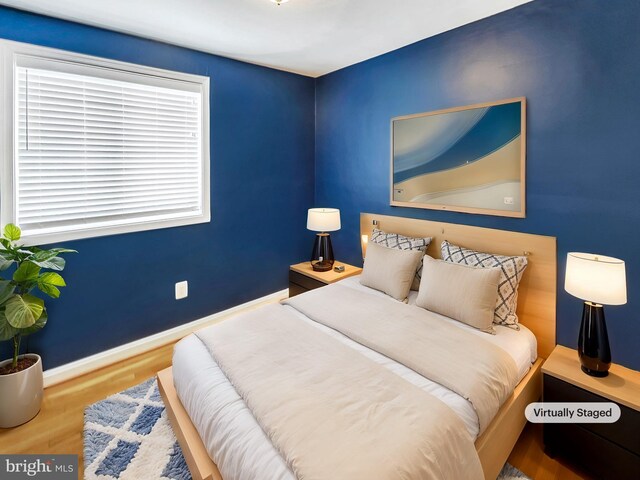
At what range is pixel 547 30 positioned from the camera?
6.83ft

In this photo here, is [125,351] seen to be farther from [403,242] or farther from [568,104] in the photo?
[568,104]

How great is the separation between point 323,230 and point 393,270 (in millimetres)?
959

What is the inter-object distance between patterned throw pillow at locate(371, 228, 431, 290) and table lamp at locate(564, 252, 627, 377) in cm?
102

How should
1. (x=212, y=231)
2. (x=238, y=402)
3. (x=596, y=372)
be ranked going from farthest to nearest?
1. (x=212, y=231)
2. (x=596, y=372)
3. (x=238, y=402)

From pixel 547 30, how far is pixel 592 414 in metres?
2.18

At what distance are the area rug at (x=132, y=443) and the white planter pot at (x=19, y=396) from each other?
309 millimetres

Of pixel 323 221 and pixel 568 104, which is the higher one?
pixel 568 104

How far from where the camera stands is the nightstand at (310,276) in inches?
126

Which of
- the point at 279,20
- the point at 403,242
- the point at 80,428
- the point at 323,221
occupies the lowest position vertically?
the point at 80,428

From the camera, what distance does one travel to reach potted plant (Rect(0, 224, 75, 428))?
1.88m

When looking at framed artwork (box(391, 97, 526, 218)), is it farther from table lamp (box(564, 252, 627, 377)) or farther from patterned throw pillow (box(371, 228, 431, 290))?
table lamp (box(564, 252, 627, 377))

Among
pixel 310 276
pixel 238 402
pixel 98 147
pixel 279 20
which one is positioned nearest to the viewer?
pixel 238 402

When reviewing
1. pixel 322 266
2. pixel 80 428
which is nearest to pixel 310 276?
pixel 322 266

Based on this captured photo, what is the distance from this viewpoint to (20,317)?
72.9 inches
